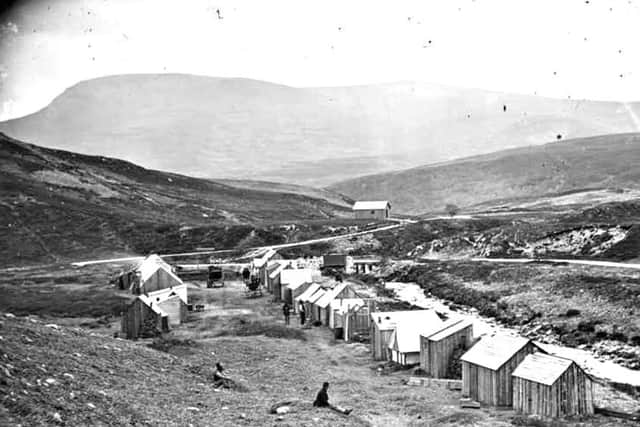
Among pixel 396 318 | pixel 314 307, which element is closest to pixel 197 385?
pixel 396 318

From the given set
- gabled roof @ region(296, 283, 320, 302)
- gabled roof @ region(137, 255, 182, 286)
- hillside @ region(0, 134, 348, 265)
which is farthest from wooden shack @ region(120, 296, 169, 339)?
hillside @ region(0, 134, 348, 265)

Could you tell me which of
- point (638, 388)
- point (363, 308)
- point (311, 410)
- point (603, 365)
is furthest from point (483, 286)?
point (311, 410)

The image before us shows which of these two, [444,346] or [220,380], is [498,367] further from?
[220,380]

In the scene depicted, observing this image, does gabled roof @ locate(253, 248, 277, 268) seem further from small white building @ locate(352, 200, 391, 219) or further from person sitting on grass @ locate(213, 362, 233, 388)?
small white building @ locate(352, 200, 391, 219)

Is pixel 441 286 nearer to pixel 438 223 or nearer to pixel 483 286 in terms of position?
pixel 483 286

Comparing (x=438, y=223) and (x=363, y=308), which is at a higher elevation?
(x=438, y=223)
